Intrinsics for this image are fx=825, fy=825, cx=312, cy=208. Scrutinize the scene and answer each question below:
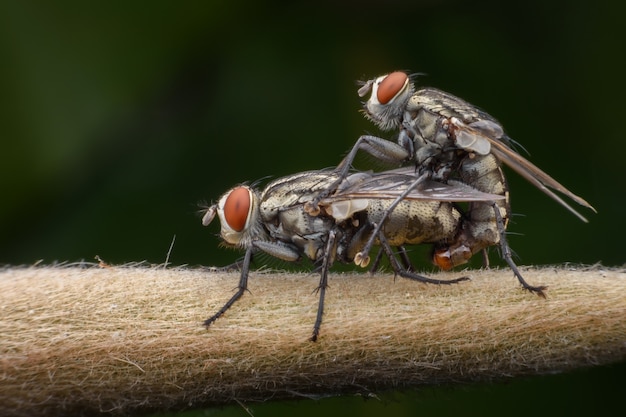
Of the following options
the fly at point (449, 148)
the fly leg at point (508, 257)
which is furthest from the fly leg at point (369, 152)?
the fly leg at point (508, 257)

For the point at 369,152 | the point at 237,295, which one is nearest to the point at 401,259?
the point at 369,152

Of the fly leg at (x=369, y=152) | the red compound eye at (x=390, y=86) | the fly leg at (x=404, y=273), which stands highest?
the red compound eye at (x=390, y=86)

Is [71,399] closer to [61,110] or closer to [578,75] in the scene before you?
[61,110]

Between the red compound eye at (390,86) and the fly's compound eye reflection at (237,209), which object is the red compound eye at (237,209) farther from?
the red compound eye at (390,86)

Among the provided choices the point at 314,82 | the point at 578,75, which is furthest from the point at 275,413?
the point at 578,75

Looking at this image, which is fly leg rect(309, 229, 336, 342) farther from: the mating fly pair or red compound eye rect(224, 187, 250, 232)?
red compound eye rect(224, 187, 250, 232)

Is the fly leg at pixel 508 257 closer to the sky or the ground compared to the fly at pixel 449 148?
closer to the ground
